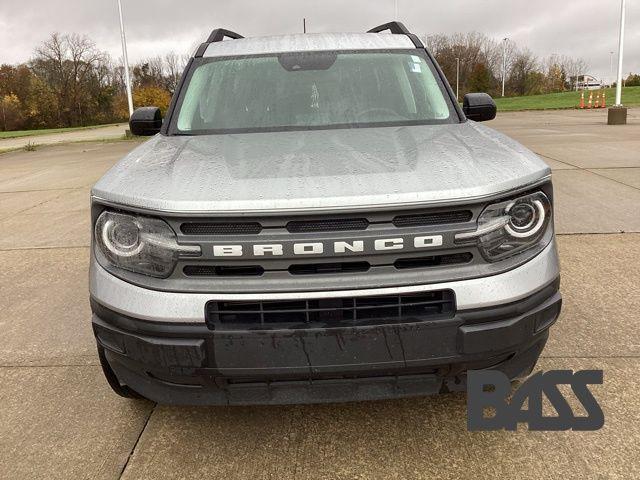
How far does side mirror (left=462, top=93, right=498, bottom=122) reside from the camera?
11.9 ft

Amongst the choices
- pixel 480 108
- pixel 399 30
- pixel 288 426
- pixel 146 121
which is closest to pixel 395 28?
pixel 399 30

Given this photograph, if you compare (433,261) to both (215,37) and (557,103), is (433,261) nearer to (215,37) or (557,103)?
(215,37)

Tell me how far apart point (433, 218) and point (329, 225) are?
362mm

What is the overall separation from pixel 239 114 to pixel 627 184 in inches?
249

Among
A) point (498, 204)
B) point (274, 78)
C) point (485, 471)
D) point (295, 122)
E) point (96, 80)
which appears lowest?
point (485, 471)

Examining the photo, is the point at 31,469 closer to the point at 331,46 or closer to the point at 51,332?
the point at 51,332

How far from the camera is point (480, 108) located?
3.63 m

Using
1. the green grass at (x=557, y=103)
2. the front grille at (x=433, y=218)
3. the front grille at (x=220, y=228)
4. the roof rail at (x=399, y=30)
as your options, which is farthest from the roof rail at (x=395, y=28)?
the green grass at (x=557, y=103)

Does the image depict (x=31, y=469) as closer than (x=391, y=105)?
Yes

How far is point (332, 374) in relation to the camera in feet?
6.50

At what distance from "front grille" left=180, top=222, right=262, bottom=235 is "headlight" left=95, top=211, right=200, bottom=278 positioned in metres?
0.06

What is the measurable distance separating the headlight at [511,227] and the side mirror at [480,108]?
1.61 metres

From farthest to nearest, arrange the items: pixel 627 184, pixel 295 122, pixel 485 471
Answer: pixel 627 184, pixel 295 122, pixel 485 471

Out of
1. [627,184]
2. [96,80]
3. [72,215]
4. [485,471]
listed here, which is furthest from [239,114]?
[96,80]
